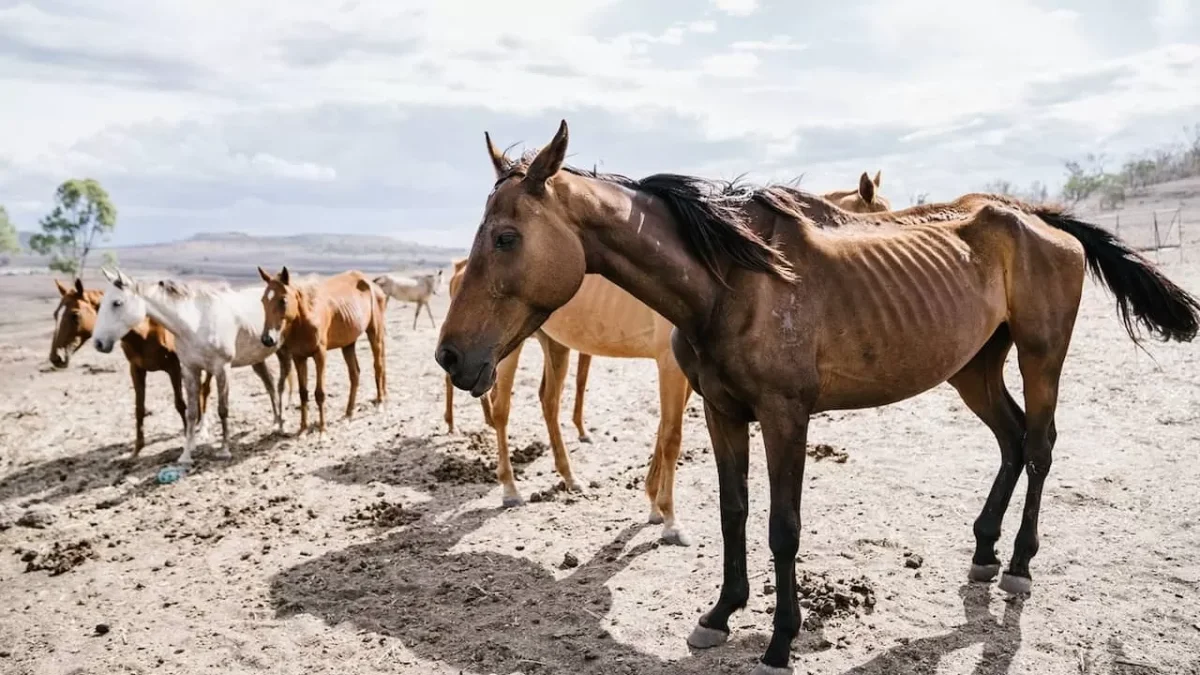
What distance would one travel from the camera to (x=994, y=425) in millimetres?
4645

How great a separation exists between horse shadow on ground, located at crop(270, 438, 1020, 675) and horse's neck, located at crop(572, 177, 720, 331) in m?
1.72

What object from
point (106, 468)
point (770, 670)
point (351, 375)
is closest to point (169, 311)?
point (106, 468)

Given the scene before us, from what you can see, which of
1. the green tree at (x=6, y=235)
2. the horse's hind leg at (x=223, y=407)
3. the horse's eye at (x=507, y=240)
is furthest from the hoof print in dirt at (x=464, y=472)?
the green tree at (x=6, y=235)

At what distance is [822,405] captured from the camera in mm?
3703

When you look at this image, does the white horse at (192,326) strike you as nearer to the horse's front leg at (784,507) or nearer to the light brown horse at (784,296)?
the light brown horse at (784,296)

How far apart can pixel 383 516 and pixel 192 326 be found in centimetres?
364

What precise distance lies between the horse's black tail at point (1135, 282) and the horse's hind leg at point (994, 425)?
64 centimetres

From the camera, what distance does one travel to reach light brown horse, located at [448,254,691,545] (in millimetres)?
5559

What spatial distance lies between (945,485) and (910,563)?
4.82 ft

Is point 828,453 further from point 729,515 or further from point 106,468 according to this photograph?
point 106,468

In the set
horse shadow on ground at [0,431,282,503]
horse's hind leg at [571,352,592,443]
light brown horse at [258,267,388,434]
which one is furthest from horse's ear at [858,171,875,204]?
horse shadow on ground at [0,431,282,503]

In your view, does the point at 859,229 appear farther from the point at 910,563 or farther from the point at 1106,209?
the point at 1106,209

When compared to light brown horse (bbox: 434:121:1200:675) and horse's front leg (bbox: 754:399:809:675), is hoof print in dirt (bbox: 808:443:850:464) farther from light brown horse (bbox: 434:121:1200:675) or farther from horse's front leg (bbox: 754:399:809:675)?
horse's front leg (bbox: 754:399:809:675)

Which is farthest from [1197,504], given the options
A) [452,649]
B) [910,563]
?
[452,649]
